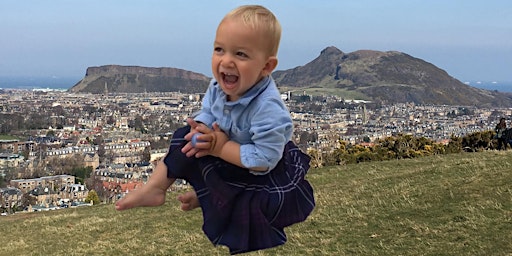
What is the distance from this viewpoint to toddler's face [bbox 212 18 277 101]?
1.84 meters

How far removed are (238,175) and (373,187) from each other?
8415mm

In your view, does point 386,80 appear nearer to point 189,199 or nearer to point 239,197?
point 189,199

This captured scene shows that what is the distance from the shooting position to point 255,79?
191cm

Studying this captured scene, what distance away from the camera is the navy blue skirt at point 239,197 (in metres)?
1.93

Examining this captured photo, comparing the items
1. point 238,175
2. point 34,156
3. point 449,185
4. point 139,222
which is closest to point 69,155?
point 34,156

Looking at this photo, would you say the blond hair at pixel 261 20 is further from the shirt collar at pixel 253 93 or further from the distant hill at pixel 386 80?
the distant hill at pixel 386 80

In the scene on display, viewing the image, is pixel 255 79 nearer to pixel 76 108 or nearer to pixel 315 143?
pixel 315 143

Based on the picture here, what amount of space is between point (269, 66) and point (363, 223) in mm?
6011

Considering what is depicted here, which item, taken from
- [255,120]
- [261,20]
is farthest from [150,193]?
[261,20]

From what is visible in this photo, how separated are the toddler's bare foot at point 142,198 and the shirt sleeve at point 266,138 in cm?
41

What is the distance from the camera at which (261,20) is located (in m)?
1.84

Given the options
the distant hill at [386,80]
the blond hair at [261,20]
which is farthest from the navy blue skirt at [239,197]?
the distant hill at [386,80]

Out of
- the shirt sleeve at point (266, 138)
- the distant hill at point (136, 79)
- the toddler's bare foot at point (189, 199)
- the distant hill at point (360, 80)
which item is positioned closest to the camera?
the shirt sleeve at point (266, 138)

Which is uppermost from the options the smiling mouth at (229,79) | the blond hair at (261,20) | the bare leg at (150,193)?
the blond hair at (261,20)
